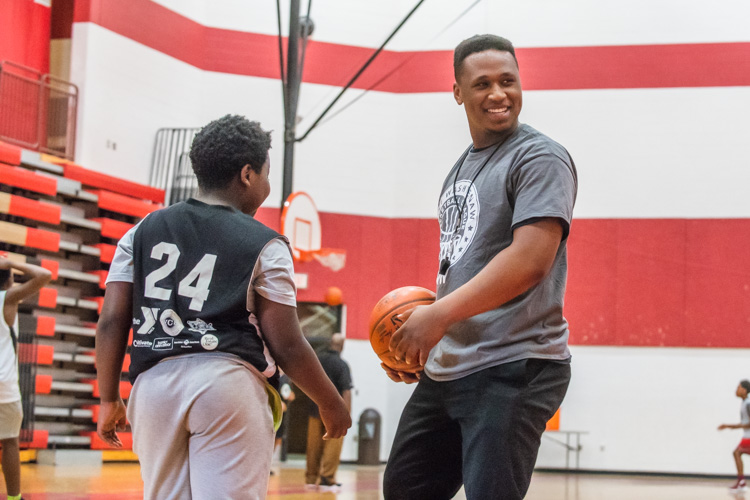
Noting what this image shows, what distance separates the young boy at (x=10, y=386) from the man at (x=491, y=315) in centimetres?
416

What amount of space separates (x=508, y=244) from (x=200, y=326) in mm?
994

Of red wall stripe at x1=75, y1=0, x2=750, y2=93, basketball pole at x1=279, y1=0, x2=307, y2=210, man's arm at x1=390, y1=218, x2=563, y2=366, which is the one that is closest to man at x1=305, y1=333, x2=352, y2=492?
basketball pole at x1=279, y1=0, x2=307, y2=210

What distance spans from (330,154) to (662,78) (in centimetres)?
598

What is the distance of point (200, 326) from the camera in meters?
2.84

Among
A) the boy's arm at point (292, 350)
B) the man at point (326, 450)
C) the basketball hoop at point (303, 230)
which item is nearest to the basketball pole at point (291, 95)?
the basketball hoop at point (303, 230)

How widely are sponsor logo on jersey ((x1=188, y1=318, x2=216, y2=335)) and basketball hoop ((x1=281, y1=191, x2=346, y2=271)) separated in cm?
816

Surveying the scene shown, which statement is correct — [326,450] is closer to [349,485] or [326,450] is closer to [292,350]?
[349,485]

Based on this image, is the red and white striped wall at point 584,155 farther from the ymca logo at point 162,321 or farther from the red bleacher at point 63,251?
the ymca logo at point 162,321

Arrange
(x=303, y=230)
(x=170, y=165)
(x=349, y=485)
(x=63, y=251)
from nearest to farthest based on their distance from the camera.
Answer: (x=349, y=485)
(x=303, y=230)
(x=63, y=251)
(x=170, y=165)

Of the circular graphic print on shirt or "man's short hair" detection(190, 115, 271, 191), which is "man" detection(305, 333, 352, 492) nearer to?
"man's short hair" detection(190, 115, 271, 191)

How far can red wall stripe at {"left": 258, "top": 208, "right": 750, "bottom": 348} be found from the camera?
15172 millimetres

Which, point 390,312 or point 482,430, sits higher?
point 390,312

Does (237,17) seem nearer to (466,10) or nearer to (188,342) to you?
(466,10)

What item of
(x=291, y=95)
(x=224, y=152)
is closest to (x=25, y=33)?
(x=291, y=95)
